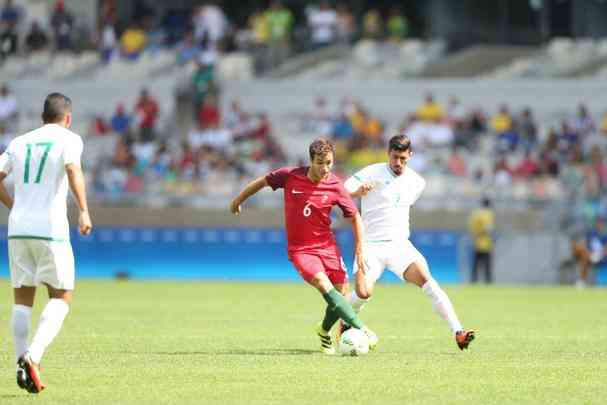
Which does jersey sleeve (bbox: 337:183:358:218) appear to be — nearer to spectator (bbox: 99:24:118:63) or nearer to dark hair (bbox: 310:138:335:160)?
dark hair (bbox: 310:138:335:160)

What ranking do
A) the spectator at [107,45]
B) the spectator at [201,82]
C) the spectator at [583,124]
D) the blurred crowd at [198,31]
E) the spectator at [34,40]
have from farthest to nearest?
the spectator at [34,40], the spectator at [107,45], the blurred crowd at [198,31], the spectator at [201,82], the spectator at [583,124]

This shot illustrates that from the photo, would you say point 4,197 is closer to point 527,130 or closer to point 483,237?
point 483,237

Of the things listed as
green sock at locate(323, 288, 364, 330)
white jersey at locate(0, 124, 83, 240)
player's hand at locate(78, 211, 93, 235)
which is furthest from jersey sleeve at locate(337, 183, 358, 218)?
player's hand at locate(78, 211, 93, 235)

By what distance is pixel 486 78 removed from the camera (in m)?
40.2

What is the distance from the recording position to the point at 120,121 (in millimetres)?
39281

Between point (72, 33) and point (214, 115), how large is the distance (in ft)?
25.6

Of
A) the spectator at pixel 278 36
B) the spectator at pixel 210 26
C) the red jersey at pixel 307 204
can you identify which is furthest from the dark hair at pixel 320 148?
the spectator at pixel 210 26

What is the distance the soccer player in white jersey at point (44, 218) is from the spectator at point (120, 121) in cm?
2787

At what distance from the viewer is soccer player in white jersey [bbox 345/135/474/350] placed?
48.5 feet

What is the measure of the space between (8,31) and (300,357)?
3126 cm

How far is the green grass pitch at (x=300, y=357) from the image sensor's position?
1091cm

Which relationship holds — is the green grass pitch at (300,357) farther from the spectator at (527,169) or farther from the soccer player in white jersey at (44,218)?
the spectator at (527,169)

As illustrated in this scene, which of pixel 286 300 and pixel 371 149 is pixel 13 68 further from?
pixel 286 300

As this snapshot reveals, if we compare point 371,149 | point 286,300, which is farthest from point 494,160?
point 286,300
